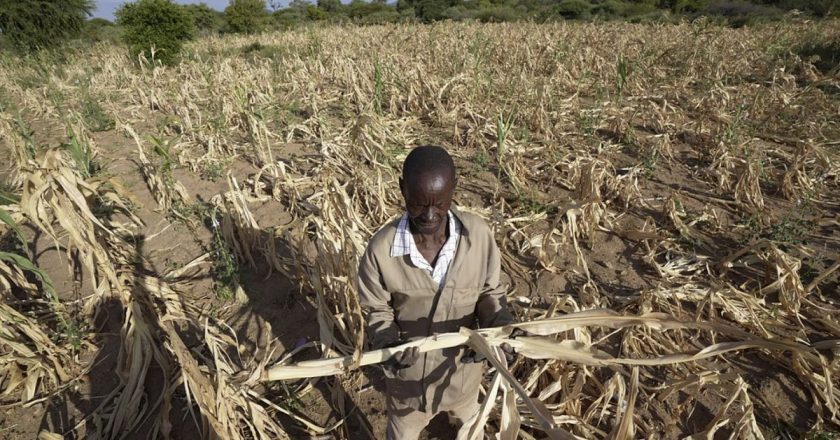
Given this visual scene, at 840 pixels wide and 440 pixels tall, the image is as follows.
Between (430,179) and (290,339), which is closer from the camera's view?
(430,179)

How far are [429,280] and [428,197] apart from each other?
39cm

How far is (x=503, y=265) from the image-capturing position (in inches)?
135

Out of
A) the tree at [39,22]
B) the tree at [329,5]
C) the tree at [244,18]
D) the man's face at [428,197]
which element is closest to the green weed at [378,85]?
the man's face at [428,197]

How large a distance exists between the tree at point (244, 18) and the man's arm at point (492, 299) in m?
28.8

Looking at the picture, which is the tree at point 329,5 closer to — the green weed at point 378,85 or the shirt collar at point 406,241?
the green weed at point 378,85

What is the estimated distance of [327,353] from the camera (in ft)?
7.58

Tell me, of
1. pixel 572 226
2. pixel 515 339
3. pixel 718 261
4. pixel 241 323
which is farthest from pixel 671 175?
pixel 241 323

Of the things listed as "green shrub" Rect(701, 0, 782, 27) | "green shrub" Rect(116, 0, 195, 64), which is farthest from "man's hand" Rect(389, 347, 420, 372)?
"green shrub" Rect(701, 0, 782, 27)

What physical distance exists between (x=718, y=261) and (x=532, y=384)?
2261mm

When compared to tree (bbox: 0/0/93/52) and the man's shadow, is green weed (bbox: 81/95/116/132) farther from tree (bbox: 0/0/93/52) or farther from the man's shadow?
tree (bbox: 0/0/93/52)

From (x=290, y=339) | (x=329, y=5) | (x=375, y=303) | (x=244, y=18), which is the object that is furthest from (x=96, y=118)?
(x=329, y=5)

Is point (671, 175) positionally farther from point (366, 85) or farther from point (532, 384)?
point (366, 85)

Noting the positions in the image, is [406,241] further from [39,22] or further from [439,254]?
[39,22]

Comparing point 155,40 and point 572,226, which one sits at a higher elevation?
point 155,40
